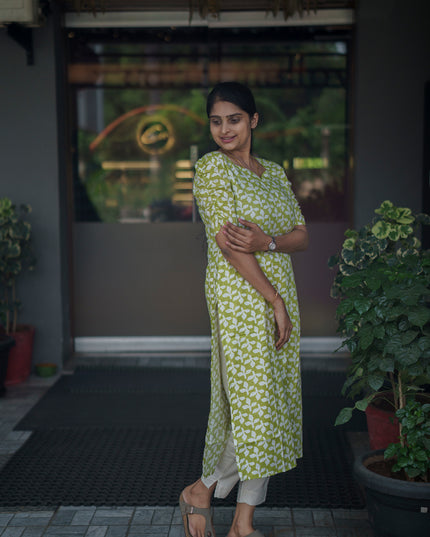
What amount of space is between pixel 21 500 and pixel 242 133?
1932mm

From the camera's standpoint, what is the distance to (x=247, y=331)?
8.34ft

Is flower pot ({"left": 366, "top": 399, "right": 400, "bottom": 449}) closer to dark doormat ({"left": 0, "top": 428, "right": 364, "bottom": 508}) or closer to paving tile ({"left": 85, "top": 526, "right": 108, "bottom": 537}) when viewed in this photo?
dark doormat ({"left": 0, "top": 428, "right": 364, "bottom": 508})

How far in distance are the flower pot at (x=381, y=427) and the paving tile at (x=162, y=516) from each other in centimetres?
103

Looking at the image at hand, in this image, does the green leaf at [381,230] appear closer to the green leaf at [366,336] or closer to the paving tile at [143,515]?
the green leaf at [366,336]

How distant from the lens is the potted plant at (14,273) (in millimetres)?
4758

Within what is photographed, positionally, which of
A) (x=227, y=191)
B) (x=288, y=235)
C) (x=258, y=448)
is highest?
(x=227, y=191)

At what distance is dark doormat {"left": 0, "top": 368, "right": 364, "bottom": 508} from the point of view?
3225 millimetres

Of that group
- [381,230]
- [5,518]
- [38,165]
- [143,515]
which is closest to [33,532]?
[5,518]

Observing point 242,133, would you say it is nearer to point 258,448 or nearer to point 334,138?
point 258,448

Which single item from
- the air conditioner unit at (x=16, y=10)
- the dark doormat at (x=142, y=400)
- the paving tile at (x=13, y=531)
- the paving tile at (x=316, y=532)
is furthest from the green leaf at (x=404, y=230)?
the air conditioner unit at (x=16, y=10)

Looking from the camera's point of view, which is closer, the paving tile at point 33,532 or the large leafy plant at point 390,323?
the large leafy plant at point 390,323

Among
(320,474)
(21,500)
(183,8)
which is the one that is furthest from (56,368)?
(183,8)

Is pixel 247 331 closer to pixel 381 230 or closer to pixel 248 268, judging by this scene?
pixel 248 268

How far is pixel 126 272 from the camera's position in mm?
5664
